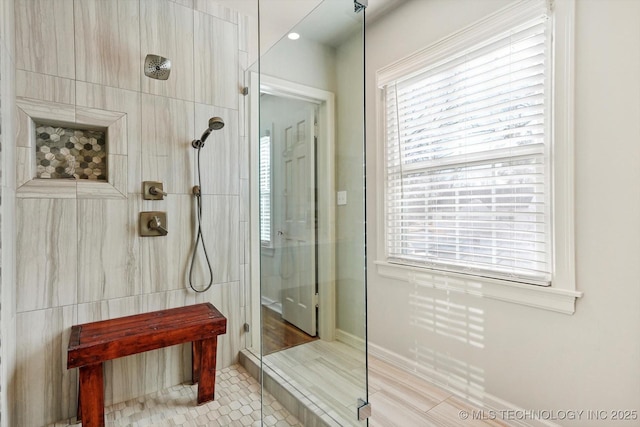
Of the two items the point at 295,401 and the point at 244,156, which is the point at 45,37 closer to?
the point at 244,156

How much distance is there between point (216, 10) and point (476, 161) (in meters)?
2.07

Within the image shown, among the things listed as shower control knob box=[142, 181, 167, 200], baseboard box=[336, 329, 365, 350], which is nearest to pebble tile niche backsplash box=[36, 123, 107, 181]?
shower control knob box=[142, 181, 167, 200]

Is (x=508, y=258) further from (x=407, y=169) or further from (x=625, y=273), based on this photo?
(x=407, y=169)

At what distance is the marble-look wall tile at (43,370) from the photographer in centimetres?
169

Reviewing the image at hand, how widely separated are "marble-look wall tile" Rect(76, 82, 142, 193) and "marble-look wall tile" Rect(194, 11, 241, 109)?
0.41 meters

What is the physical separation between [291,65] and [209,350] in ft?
5.76

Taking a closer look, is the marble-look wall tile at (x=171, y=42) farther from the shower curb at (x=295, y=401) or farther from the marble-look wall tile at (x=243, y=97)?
the shower curb at (x=295, y=401)

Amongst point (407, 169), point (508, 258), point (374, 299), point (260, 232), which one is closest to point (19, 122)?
point (260, 232)

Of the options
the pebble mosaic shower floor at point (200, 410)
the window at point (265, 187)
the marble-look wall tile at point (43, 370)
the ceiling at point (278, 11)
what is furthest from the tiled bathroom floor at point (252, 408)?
the ceiling at point (278, 11)

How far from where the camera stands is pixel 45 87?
1.75 metres

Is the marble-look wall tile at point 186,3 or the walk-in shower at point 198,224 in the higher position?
the marble-look wall tile at point 186,3

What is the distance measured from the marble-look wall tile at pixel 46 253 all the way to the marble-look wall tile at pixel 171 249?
0.37 metres

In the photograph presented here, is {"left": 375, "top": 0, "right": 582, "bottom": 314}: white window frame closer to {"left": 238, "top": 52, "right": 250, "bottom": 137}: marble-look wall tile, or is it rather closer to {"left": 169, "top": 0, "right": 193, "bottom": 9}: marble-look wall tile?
{"left": 238, "top": 52, "right": 250, "bottom": 137}: marble-look wall tile

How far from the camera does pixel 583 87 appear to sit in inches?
59.5
